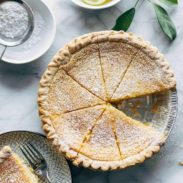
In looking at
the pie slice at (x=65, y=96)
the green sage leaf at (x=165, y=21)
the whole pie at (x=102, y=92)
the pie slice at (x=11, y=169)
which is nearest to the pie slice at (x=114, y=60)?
the whole pie at (x=102, y=92)

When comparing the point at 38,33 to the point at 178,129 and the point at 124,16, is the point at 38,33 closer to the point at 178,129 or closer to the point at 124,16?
the point at 124,16

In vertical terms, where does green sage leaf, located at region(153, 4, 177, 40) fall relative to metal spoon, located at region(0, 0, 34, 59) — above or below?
above

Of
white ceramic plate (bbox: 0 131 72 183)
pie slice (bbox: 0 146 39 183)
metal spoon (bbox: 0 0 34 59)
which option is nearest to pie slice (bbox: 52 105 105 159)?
white ceramic plate (bbox: 0 131 72 183)

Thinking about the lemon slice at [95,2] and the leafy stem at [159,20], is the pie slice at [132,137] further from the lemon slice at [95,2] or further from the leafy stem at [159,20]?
the lemon slice at [95,2]

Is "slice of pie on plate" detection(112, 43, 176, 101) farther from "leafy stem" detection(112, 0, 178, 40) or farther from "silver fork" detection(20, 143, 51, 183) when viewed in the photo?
"silver fork" detection(20, 143, 51, 183)

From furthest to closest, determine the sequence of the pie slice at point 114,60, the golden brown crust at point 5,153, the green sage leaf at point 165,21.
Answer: the green sage leaf at point 165,21, the pie slice at point 114,60, the golden brown crust at point 5,153

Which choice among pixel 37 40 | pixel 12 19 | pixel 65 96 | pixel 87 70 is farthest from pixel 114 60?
pixel 12 19

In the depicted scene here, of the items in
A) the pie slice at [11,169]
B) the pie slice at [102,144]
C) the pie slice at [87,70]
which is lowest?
the pie slice at [11,169]
